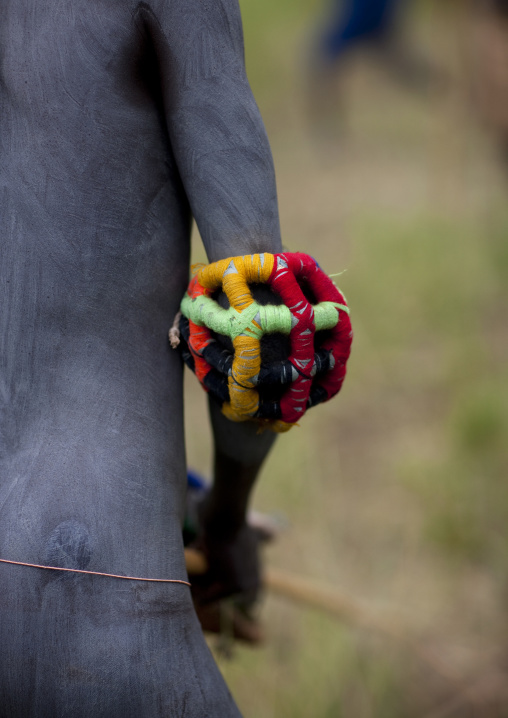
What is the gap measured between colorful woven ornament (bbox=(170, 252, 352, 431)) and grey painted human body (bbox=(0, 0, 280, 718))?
0.15 ft

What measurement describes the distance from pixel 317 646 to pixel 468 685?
0.31m

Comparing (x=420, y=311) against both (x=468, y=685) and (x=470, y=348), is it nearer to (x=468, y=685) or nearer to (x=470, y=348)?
(x=470, y=348)

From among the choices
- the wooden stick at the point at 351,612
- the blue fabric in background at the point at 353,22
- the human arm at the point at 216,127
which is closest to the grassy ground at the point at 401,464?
the wooden stick at the point at 351,612

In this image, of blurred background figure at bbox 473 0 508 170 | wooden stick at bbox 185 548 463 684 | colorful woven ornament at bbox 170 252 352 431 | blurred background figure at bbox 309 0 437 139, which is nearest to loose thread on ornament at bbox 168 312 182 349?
colorful woven ornament at bbox 170 252 352 431

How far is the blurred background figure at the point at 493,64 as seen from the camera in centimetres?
320

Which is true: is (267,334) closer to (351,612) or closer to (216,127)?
(216,127)

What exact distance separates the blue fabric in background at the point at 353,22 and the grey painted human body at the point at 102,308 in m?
4.23

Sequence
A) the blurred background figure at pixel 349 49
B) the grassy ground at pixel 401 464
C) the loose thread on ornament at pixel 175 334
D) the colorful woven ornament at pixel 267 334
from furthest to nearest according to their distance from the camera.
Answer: the blurred background figure at pixel 349 49 → the grassy ground at pixel 401 464 → the loose thread on ornament at pixel 175 334 → the colorful woven ornament at pixel 267 334

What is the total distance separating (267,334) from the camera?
24.2 inches

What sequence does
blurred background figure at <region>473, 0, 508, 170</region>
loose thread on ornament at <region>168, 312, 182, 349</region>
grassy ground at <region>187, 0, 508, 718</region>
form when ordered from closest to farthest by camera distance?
loose thread on ornament at <region>168, 312, 182, 349</region> < grassy ground at <region>187, 0, 508, 718</region> < blurred background figure at <region>473, 0, 508, 170</region>

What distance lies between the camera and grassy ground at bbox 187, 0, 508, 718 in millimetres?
1455

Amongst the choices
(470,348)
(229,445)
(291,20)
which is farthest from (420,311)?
(291,20)

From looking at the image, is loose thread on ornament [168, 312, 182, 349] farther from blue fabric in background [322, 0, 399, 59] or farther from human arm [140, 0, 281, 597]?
blue fabric in background [322, 0, 399, 59]

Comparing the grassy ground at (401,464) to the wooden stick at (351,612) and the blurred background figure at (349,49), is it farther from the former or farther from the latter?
the blurred background figure at (349,49)
